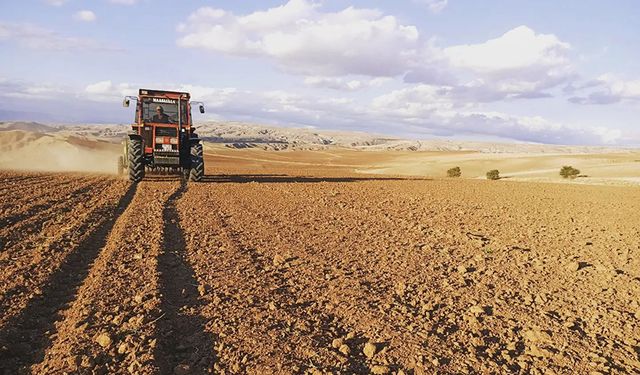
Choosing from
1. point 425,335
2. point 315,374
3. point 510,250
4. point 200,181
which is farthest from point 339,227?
point 200,181

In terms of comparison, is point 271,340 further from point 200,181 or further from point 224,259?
point 200,181

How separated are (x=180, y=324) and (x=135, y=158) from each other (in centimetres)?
1379

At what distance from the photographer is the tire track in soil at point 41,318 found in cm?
387

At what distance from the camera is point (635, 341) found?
466 centimetres

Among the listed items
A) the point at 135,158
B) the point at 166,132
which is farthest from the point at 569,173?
the point at 135,158

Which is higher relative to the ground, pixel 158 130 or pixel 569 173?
pixel 158 130

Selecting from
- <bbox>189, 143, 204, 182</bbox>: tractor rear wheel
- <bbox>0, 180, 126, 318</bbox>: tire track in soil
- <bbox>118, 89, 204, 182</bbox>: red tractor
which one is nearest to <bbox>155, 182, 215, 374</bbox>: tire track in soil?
<bbox>0, 180, 126, 318</bbox>: tire track in soil

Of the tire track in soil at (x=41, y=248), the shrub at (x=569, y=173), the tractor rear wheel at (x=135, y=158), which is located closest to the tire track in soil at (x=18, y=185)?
the tractor rear wheel at (x=135, y=158)

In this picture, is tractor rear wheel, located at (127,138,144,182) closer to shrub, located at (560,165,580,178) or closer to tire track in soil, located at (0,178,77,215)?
tire track in soil, located at (0,178,77,215)

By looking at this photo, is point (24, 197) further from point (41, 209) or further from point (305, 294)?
point (305, 294)

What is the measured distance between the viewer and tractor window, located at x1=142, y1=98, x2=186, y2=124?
675 inches

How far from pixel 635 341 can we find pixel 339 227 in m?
6.13

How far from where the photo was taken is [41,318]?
462cm

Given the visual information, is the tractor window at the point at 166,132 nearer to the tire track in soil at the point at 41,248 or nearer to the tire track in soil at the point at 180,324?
the tire track in soil at the point at 41,248
